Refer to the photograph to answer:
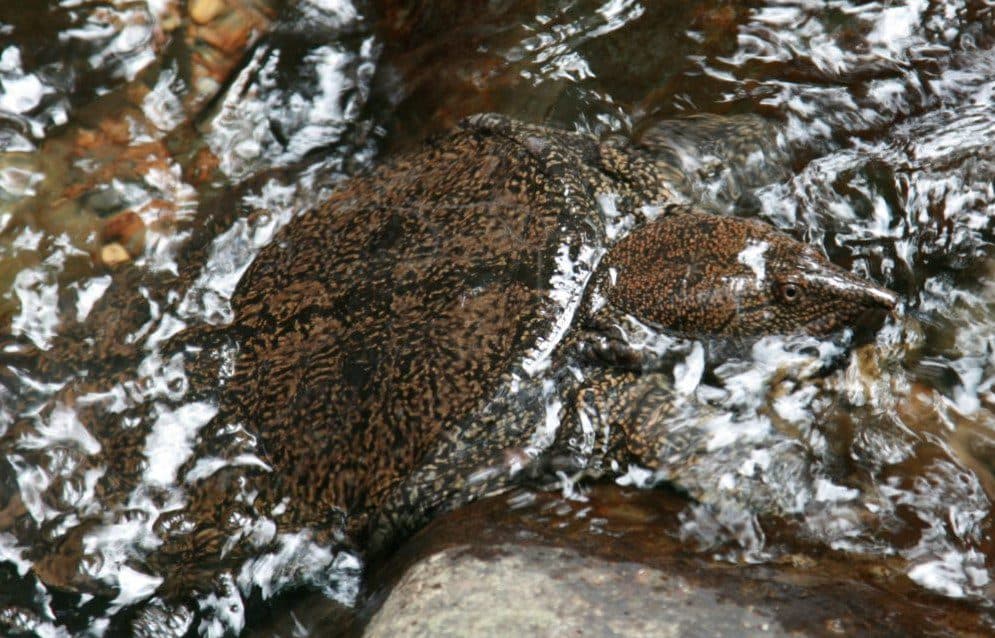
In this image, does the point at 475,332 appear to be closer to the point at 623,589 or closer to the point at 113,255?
the point at 623,589

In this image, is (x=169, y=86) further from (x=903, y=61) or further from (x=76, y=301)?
(x=903, y=61)

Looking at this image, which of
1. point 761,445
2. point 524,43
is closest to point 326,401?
point 761,445

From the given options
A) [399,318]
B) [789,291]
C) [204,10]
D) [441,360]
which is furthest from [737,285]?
[204,10]

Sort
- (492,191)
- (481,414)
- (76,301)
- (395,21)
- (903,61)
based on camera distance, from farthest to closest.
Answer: (395,21) < (76,301) < (903,61) < (492,191) < (481,414)

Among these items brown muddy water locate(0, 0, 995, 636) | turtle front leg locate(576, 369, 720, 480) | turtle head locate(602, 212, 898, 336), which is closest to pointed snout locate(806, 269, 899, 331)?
turtle head locate(602, 212, 898, 336)

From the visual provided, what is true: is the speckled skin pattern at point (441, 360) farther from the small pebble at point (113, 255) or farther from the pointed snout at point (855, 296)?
the small pebble at point (113, 255)

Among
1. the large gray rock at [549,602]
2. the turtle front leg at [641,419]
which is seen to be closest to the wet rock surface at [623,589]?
the large gray rock at [549,602]
